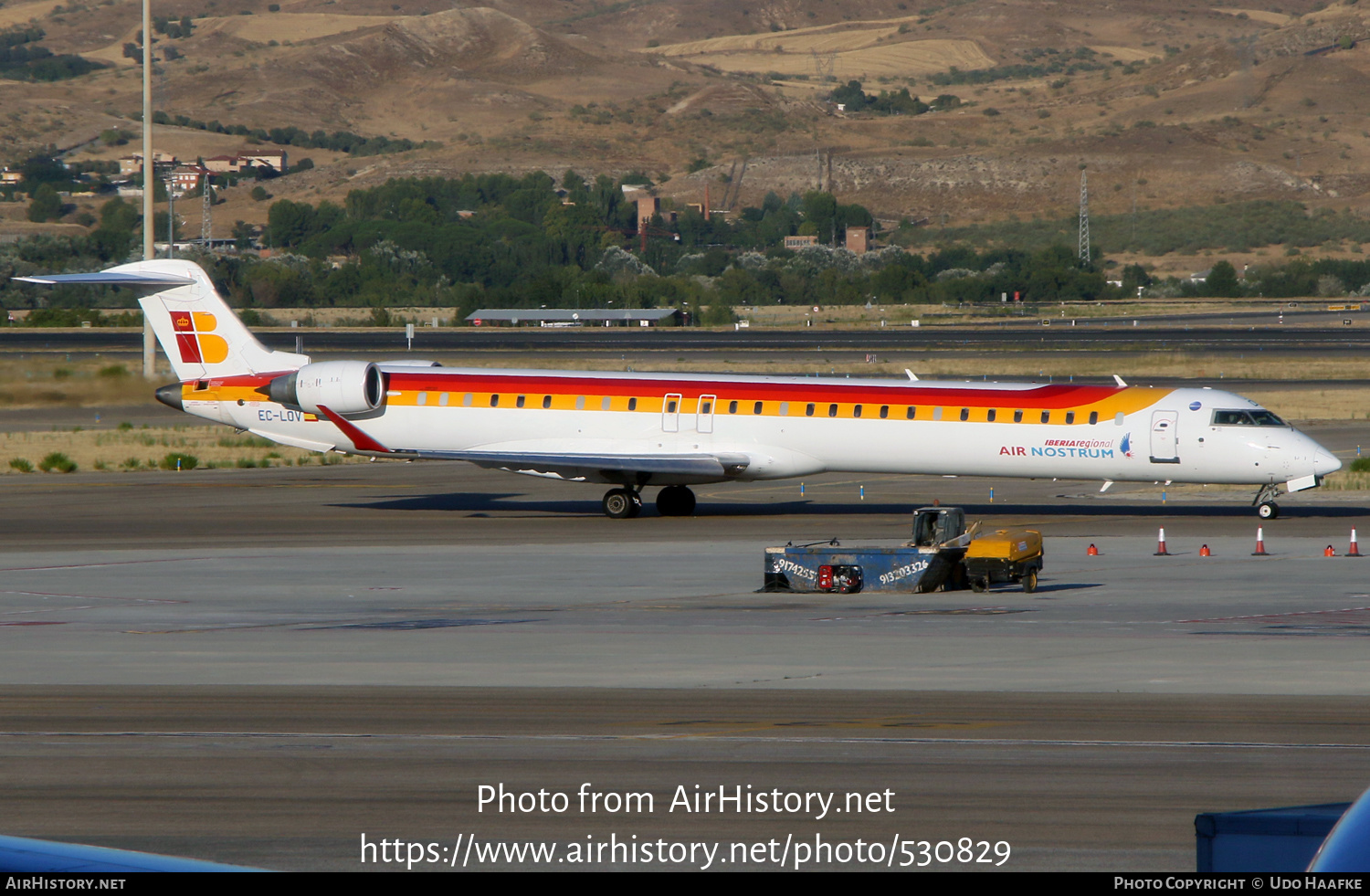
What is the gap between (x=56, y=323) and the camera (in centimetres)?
13275

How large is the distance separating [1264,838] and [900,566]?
61.5 feet

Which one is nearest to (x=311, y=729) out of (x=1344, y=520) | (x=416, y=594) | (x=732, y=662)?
(x=732, y=662)

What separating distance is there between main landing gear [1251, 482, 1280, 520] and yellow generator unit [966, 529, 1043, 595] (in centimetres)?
1078

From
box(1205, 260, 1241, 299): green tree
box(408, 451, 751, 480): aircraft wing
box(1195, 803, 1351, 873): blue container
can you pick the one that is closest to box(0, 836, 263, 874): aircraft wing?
box(1195, 803, 1351, 873): blue container

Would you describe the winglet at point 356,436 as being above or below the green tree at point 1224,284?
below

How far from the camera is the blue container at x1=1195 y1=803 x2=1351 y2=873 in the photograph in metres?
5.64

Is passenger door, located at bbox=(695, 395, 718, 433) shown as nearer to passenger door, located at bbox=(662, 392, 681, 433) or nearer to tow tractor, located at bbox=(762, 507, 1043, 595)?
passenger door, located at bbox=(662, 392, 681, 433)

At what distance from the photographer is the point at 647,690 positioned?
16406mm

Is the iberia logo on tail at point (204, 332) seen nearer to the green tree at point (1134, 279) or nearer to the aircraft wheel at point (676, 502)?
the aircraft wheel at point (676, 502)

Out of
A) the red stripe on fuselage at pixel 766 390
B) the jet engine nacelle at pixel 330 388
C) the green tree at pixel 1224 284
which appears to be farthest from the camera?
the green tree at pixel 1224 284

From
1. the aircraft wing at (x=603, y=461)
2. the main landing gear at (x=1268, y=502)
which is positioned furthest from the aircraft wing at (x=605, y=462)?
the main landing gear at (x=1268, y=502)

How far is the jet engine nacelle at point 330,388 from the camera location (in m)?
35.8

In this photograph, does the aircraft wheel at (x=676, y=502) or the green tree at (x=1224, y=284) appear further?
the green tree at (x=1224, y=284)

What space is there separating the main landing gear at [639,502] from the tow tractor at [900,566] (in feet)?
38.2
